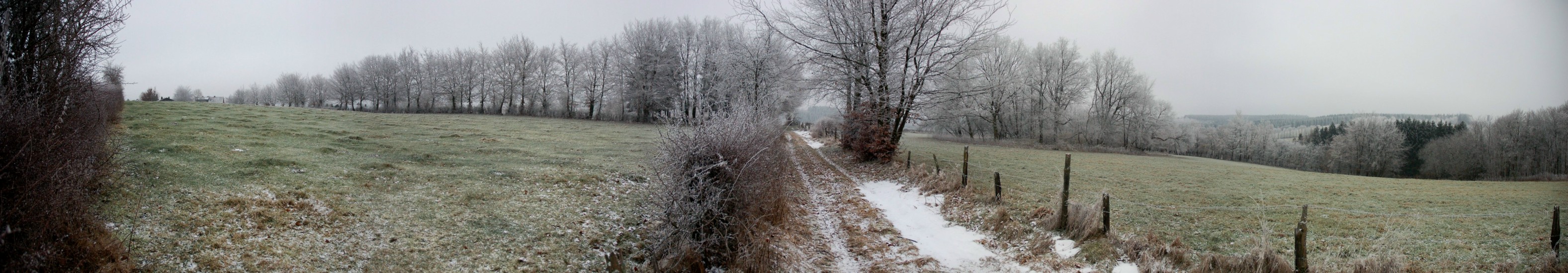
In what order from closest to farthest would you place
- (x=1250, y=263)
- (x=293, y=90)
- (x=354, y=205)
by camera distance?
1. (x=1250, y=263)
2. (x=354, y=205)
3. (x=293, y=90)

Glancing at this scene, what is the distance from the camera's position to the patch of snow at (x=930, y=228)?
7.24 metres

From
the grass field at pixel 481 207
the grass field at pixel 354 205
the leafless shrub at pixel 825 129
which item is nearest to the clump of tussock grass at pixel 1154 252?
the grass field at pixel 481 207

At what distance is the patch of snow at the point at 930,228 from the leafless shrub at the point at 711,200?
259 centimetres

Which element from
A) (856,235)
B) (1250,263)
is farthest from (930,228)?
(1250,263)

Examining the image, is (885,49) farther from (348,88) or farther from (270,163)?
(348,88)

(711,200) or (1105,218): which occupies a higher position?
(711,200)

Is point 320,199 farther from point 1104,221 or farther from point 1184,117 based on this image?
point 1184,117

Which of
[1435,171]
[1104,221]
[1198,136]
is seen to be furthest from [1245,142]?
[1104,221]

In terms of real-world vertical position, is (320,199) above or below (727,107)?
below

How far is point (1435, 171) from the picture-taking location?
113 feet

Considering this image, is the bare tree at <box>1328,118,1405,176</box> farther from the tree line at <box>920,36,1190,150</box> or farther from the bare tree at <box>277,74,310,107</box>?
the bare tree at <box>277,74,310,107</box>

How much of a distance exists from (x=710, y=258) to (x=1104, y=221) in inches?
213

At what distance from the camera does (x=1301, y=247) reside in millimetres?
5047

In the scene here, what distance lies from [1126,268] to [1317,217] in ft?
18.0
